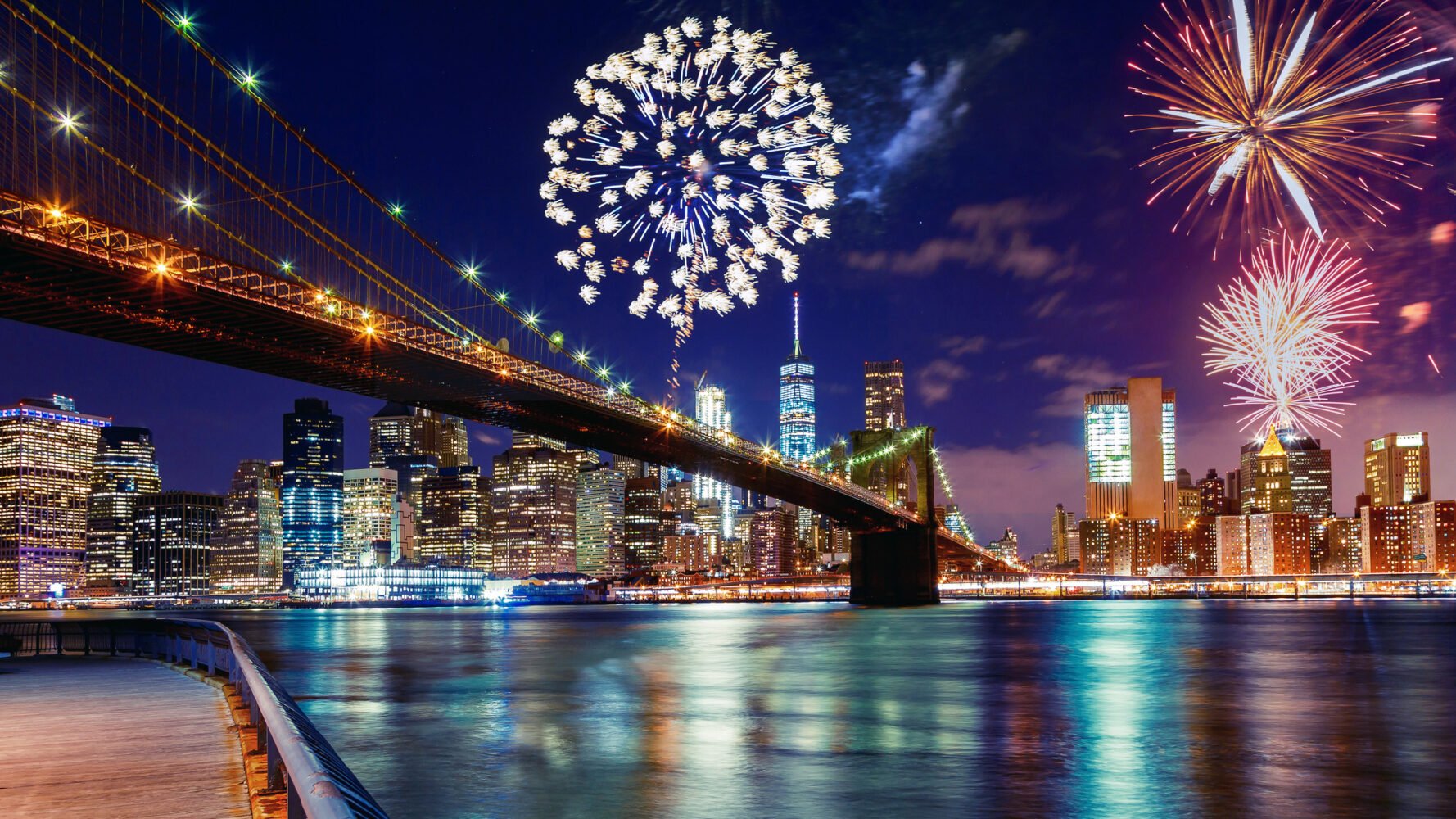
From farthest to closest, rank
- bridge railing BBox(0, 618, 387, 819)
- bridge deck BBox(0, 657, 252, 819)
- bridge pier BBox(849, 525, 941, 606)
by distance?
bridge pier BBox(849, 525, 941, 606) < bridge deck BBox(0, 657, 252, 819) < bridge railing BBox(0, 618, 387, 819)

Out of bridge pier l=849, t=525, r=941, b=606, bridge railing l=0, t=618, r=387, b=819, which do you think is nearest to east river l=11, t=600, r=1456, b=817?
bridge railing l=0, t=618, r=387, b=819

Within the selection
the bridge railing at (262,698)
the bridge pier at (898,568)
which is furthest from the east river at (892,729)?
the bridge pier at (898,568)

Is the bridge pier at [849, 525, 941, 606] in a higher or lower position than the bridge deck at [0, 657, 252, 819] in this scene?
lower

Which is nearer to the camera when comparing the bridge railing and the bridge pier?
the bridge railing

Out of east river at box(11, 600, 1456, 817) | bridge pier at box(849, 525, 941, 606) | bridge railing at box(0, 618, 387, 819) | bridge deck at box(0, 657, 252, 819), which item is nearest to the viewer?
bridge railing at box(0, 618, 387, 819)

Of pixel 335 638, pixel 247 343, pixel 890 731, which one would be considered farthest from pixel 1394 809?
pixel 335 638

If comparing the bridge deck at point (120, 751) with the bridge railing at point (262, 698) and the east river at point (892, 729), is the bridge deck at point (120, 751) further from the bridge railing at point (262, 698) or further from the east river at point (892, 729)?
the east river at point (892, 729)

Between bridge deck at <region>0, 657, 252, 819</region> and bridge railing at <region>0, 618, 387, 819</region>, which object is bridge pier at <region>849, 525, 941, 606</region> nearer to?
bridge railing at <region>0, 618, 387, 819</region>

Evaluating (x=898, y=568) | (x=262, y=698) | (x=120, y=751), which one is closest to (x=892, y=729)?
(x=120, y=751)
